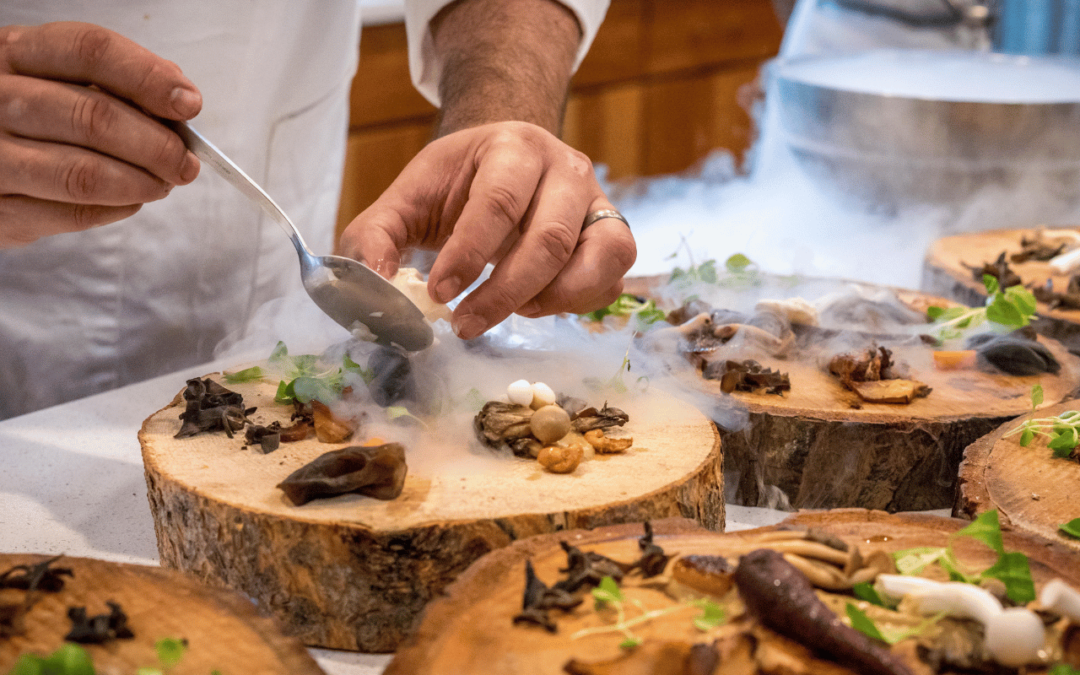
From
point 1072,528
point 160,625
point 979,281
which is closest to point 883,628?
point 1072,528

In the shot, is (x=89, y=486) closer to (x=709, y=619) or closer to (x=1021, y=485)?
Result: (x=709, y=619)

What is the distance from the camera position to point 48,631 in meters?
0.83

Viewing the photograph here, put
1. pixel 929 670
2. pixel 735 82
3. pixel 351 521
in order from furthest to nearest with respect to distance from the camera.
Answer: pixel 735 82
pixel 351 521
pixel 929 670

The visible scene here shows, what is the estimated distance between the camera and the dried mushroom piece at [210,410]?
1243mm

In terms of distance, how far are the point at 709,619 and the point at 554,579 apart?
0.51ft

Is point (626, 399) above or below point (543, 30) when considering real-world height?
below

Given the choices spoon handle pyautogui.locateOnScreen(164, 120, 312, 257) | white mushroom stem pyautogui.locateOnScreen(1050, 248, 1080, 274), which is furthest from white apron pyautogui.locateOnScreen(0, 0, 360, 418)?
white mushroom stem pyautogui.locateOnScreen(1050, 248, 1080, 274)

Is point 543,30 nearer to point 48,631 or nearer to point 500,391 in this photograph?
point 500,391

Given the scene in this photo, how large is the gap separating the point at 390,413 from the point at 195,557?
31 centimetres

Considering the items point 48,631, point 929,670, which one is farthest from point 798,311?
point 48,631

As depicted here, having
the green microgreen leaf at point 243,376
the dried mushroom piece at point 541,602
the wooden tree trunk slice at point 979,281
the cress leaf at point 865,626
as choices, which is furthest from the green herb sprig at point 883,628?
the wooden tree trunk slice at point 979,281

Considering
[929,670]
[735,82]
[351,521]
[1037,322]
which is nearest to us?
[929,670]

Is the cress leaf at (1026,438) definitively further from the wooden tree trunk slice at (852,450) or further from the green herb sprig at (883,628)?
the green herb sprig at (883,628)

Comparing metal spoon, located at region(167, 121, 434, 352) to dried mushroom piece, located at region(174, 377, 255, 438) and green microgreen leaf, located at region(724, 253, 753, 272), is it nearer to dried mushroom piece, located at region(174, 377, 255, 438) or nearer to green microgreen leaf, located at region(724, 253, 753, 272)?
dried mushroom piece, located at region(174, 377, 255, 438)
